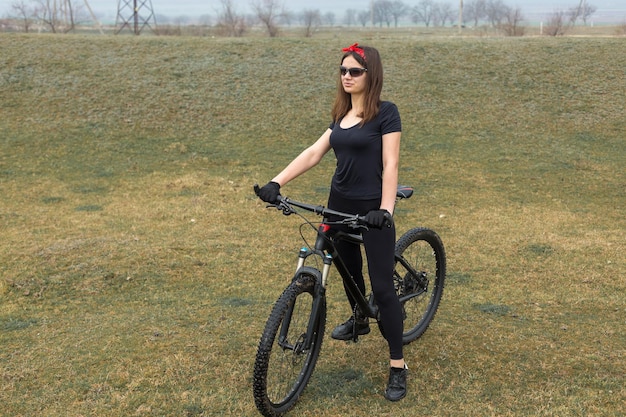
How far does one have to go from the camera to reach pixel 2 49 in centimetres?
1980

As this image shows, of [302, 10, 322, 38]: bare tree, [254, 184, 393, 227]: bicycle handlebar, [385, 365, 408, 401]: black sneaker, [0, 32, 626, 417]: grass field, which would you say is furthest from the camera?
[302, 10, 322, 38]: bare tree

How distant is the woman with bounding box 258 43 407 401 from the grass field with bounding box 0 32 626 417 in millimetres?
605

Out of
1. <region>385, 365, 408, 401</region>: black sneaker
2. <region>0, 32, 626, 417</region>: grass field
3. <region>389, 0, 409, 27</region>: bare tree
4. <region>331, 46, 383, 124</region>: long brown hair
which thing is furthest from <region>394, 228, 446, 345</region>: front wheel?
<region>389, 0, 409, 27</region>: bare tree

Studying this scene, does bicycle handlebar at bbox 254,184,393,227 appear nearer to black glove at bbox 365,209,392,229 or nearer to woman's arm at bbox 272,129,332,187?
black glove at bbox 365,209,392,229

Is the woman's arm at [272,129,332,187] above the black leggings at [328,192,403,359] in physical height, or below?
above

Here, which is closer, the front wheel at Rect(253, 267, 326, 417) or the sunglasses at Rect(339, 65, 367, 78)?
the front wheel at Rect(253, 267, 326, 417)

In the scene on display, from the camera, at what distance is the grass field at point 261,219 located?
15.4 ft

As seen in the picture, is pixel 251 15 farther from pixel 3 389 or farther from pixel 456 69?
pixel 3 389

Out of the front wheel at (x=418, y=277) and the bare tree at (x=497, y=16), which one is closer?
the front wheel at (x=418, y=277)

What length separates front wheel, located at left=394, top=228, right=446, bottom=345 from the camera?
5088mm

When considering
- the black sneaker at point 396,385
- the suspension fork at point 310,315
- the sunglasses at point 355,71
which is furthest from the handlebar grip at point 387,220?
the black sneaker at point 396,385

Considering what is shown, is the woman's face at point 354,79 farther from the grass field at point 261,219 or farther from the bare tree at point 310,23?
the bare tree at point 310,23

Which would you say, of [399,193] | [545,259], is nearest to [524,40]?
[545,259]

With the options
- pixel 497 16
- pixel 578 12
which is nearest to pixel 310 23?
pixel 578 12
